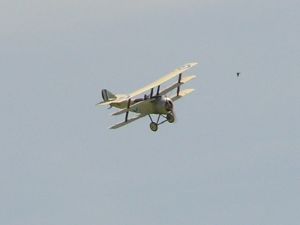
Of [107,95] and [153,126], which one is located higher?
[107,95]

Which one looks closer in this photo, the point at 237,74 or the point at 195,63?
the point at 237,74

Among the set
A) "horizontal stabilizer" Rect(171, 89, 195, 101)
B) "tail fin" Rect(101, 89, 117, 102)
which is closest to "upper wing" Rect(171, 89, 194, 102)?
"horizontal stabilizer" Rect(171, 89, 195, 101)

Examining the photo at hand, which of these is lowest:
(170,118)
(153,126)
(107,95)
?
(153,126)

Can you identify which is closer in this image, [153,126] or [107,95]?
[153,126]

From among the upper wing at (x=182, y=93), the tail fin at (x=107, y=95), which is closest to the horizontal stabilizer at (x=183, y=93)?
the upper wing at (x=182, y=93)

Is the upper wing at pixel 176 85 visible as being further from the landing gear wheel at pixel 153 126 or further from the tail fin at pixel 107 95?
the tail fin at pixel 107 95

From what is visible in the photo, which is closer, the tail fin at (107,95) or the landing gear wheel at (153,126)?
the landing gear wheel at (153,126)

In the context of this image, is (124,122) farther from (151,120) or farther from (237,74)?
(237,74)

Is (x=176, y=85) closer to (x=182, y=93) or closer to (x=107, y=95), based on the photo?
(x=182, y=93)

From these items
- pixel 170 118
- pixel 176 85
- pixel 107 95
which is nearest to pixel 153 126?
pixel 170 118

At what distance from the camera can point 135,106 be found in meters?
123

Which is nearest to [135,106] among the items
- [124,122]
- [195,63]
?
[124,122]

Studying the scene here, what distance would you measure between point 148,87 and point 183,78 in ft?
21.6

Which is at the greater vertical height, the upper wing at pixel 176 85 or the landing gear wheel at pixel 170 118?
the upper wing at pixel 176 85
